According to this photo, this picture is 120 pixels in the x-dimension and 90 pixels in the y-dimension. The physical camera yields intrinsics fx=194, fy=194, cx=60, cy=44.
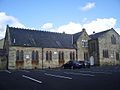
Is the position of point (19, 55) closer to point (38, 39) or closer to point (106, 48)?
point (38, 39)

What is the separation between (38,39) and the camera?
46.0m

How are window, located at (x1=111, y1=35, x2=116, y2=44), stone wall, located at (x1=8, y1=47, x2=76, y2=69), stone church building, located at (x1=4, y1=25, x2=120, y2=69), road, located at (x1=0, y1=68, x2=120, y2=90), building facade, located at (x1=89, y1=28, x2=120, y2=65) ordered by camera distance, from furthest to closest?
window, located at (x1=111, y1=35, x2=116, y2=44) → building facade, located at (x1=89, y1=28, x2=120, y2=65) → stone church building, located at (x1=4, y1=25, x2=120, y2=69) → stone wall, located at (x1=8, y1=47, x2=76, y2=69) → road, located at (x1=0, y1=68, x2=120, y2=90)

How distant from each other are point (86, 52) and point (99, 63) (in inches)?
191

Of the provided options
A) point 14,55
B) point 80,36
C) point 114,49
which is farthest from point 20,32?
point 114,49

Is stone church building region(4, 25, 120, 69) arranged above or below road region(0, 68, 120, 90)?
above

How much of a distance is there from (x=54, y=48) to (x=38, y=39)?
4360 mm

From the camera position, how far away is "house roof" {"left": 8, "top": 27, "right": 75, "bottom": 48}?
139 ft

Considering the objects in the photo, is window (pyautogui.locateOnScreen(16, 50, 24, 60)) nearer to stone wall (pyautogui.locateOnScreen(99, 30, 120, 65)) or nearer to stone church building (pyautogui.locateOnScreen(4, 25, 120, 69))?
stone church building (pyautogui.locateOnScreen(4, 25, 120, 69))

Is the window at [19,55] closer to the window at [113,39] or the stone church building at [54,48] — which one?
the stone church building at [54,48]

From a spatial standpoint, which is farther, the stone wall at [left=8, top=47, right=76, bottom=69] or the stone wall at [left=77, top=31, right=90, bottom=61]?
the stone wall at [left=77, top=31, right=90, bottom=61]

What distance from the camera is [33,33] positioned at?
47.1 metres

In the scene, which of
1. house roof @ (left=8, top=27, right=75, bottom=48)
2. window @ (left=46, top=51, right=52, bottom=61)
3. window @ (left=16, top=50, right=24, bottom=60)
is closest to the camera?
window @ (left=16, top=50, right=24, bottom=60)

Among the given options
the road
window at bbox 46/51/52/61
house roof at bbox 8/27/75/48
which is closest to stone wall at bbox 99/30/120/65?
house roof at bbox 8/27/75/48

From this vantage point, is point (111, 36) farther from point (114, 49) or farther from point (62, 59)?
point (62, 59)
